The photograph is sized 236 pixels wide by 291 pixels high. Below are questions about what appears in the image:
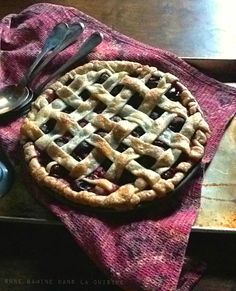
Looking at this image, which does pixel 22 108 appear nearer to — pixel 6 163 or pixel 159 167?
pixel 6 163

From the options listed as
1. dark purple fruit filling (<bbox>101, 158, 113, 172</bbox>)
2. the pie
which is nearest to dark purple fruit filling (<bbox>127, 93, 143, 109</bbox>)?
the pie

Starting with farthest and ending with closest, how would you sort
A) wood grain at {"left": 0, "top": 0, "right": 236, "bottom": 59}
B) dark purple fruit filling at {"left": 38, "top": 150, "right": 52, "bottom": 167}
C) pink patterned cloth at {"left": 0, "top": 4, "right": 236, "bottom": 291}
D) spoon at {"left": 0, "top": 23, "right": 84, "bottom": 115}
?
wood grain at {"left": 0, "top": 0, "right": 236, "bottom": 59}
spoon at {"left": 0, "top": 23, "right": 84, "bottom": 115}
dark purple fruit filling at {"left": 38, "top": 150, "right": 52, "bottom": 167}
pink patterned cloth at {"left": 0, "top": 4, "right": 236, "bottom": 291}

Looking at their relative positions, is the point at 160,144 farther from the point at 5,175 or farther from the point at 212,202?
the point at 5,175

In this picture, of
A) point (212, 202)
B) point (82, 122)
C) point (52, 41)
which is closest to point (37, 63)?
point (52, 41)

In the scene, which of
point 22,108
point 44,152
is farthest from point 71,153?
point 22,108

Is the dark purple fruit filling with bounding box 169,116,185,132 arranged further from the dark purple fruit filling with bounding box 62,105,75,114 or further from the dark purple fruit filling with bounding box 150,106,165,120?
the dark purple fruit filling with bounding box 62,105,75,114

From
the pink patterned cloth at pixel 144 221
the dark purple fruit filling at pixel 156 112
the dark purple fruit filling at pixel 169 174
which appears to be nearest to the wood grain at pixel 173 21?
the pink patterned cloth at pixel 144 221
